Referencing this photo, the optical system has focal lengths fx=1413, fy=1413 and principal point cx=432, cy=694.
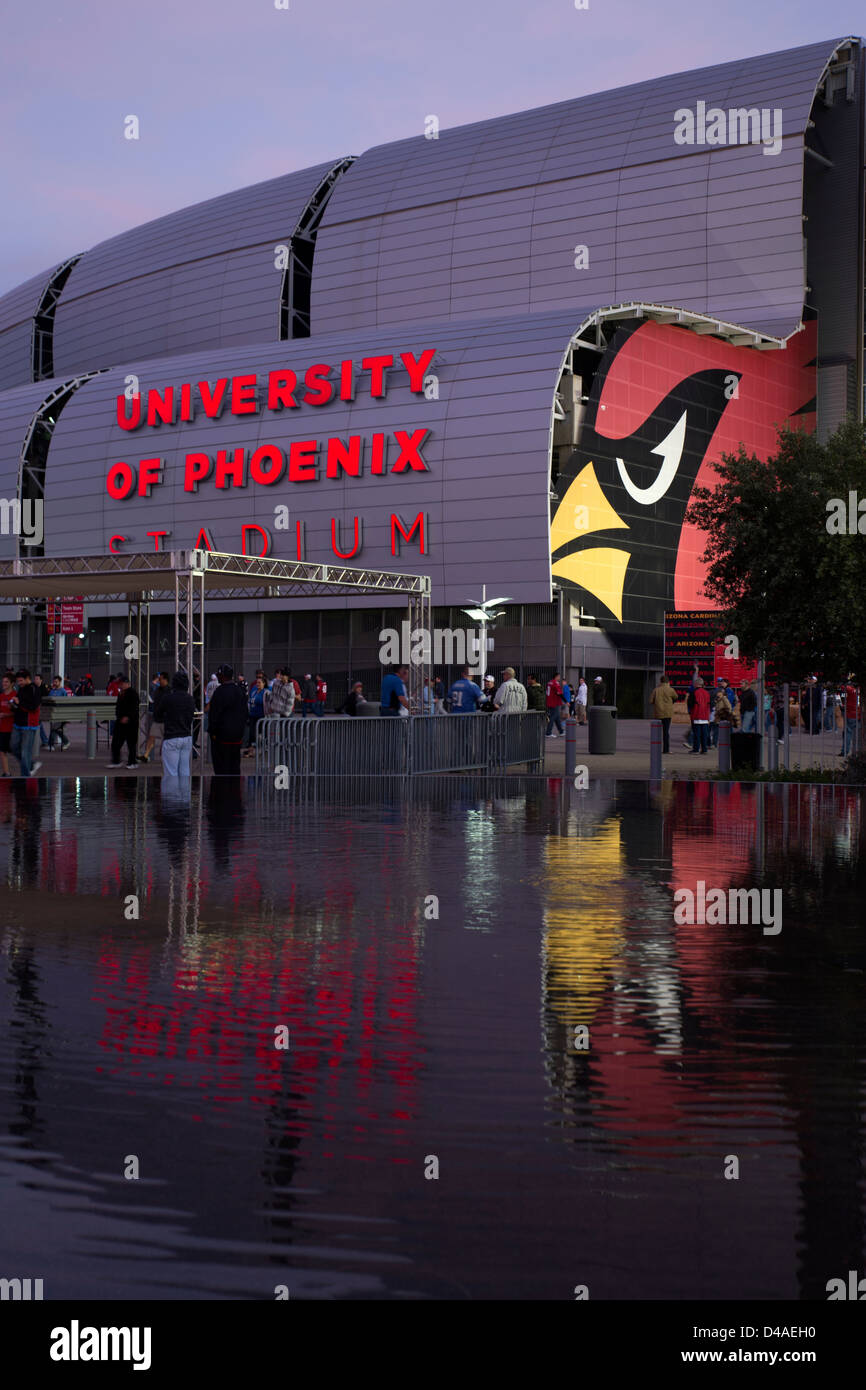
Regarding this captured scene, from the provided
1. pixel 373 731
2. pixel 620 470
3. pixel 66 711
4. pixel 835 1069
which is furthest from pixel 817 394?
pixel 835 1069

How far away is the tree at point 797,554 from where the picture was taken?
24.1 m

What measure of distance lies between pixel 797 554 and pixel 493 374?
29418mm

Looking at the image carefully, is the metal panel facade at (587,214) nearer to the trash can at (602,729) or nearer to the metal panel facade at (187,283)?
the metal panel facade at (187,283)

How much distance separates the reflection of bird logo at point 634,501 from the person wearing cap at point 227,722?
1099 inches

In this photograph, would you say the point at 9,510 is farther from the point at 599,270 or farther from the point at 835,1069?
the point at 835,1069

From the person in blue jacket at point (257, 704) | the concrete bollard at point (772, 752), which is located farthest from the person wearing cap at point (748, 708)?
the person in blue jacket at point (257, 704)

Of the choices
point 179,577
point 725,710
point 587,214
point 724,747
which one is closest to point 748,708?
point 725,710

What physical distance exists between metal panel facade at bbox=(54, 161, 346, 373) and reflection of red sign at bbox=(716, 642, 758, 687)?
147ft

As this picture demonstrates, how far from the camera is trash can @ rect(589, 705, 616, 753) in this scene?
34750 mm

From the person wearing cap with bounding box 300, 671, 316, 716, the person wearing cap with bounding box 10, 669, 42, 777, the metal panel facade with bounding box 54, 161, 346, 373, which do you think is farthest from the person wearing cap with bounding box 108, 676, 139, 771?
the metal panel facade with bounding box 54, 161, 346, 373

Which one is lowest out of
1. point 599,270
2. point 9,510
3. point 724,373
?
point 9,510

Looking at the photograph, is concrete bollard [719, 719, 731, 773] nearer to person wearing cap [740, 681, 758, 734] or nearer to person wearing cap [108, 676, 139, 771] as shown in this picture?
person wearing cap [740, 681, 758, 734]

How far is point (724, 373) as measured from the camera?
2354 inches
